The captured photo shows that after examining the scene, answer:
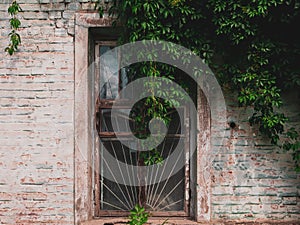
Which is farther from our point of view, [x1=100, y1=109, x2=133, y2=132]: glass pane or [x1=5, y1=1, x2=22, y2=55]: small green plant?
[x1=100, y1=109, x2=133, y2=132]: glass pane

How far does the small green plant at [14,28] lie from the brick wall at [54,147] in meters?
0.08

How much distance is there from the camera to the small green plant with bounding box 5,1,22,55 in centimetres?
391

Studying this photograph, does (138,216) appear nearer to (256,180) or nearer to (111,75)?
(256,180)

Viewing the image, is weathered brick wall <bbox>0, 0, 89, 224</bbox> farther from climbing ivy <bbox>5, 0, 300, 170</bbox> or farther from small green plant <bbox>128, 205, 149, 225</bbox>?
small green plant <bbox>128, 205, 149, 225</bbox>

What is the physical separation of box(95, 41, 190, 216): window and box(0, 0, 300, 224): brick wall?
1.24 ft

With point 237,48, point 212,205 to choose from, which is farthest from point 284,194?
point 237,48

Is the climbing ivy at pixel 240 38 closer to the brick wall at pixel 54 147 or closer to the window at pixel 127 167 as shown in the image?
the brick wall at pixel 54 147

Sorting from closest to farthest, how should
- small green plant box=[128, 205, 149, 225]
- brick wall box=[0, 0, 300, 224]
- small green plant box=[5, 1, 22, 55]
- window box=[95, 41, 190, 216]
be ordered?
small green plant box=[128, 205, 149, 225], small green plant box=[5, 1, 22, 55], brick wall box=[0, 0, 300, 224], window box=[95, 41, 190, 216]

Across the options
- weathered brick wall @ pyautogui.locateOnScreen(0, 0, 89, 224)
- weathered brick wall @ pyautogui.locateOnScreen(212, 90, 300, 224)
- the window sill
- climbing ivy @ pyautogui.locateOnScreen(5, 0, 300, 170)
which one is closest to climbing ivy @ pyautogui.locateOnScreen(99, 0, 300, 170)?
climbing ivy @ pyautogui.locateOnScreen(5, 0, 300, 170)

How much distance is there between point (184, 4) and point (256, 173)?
1924 millimetres

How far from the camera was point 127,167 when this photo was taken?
167 inches

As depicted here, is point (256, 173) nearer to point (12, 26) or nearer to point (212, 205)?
point (212, 205)

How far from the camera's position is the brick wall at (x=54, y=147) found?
4.02m

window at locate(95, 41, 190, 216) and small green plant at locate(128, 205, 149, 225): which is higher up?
window at locate(95, 41, 190, 216)
